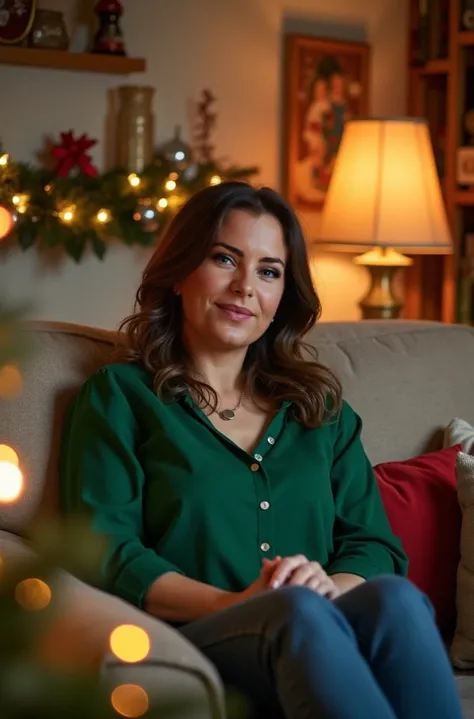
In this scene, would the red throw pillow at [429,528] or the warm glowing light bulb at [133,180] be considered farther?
the warm glowing light bulb at [133,180]

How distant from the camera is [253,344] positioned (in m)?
2.08

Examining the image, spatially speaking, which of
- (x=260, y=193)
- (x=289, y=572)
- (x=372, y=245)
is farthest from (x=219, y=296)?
(x=372, y=245)

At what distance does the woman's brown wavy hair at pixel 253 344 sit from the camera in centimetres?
192

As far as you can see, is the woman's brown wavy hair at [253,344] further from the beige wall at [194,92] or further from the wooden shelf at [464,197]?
the wooden shelf at [464,197]

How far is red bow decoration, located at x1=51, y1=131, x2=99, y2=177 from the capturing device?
130 inches

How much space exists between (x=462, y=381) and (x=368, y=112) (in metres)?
1.87

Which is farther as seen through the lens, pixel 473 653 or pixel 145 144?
pixel 145 144

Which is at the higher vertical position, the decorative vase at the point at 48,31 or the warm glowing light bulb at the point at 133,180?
the decorative vase at the point at 48,31

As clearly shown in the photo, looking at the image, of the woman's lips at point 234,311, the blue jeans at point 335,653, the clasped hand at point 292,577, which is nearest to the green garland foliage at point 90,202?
the woman's lips at point 234,311

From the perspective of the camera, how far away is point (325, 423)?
6.47 feet

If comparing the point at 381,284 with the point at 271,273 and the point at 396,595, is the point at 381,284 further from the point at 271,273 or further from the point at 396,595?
the point at 396,595

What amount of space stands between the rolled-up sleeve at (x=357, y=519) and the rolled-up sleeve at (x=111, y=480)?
31 cm

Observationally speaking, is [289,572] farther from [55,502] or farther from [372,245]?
[372,245]

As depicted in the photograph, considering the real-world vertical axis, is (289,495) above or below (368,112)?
below
